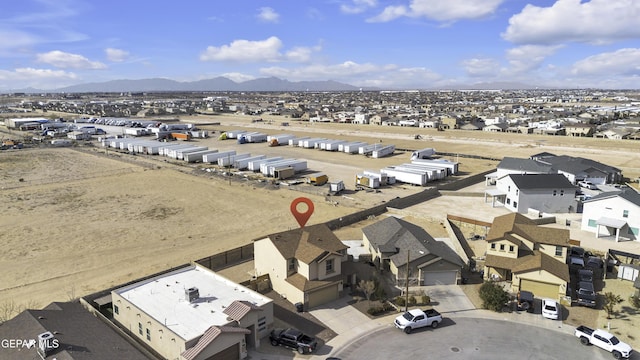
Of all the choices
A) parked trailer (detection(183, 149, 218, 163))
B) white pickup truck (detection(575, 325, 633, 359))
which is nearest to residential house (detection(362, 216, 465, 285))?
white pickup truck (detection(575, 325, 633, 359))

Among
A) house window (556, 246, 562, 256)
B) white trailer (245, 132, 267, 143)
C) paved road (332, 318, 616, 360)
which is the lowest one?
paved road (332, 318, 616, 360)

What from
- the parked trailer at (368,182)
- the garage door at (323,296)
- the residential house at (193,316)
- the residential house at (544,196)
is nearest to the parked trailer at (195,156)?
the parked trailer at (368,182)

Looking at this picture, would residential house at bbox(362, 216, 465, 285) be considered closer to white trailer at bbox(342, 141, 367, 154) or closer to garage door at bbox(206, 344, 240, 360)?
garage door at bbox(206, 344, 240, 360)

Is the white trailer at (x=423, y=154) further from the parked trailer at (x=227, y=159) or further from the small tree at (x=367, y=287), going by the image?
the small tree at (x=367, y=287)

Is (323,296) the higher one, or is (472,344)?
(323,296)

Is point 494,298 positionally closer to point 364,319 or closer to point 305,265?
point 364,319

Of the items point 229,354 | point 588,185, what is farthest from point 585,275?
point 588,185

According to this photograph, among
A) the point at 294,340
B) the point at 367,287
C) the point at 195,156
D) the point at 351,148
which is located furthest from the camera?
the point at 351,148

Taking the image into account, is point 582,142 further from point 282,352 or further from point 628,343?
point 282,352
